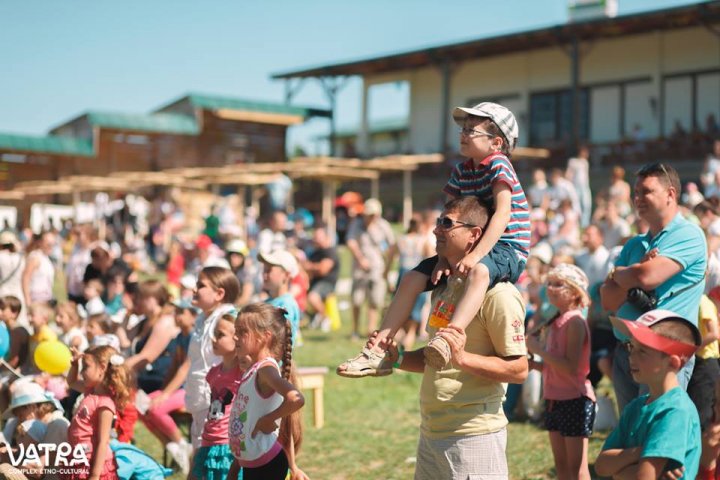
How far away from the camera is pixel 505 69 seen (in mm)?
31141

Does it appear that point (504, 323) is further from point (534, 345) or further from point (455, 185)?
point (534, 345)

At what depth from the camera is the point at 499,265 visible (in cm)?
373

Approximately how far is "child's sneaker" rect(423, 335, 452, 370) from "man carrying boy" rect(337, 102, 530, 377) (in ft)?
0.15

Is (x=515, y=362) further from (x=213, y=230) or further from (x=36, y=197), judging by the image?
(x=36, y=197)

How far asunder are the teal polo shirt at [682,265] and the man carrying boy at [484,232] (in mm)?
810

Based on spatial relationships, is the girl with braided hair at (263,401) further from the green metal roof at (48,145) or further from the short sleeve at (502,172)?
the green metal roof at (48,145)

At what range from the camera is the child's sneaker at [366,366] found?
3.51 m

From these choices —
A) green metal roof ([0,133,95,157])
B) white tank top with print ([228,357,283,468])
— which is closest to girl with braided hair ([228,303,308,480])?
white tank top with print ([228,357,283,468])

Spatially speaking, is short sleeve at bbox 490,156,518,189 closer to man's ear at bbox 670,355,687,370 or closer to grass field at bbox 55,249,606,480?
man's ear at bbox 670,355,687,370

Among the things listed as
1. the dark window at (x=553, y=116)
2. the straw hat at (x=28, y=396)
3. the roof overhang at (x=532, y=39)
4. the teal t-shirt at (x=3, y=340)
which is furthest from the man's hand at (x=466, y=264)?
the dark window at (x=553, y=116)

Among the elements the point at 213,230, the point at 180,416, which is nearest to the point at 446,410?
the point at 180,416

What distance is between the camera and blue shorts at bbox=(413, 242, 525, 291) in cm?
369

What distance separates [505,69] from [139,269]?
15520 mm

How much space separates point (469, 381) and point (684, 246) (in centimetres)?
149
